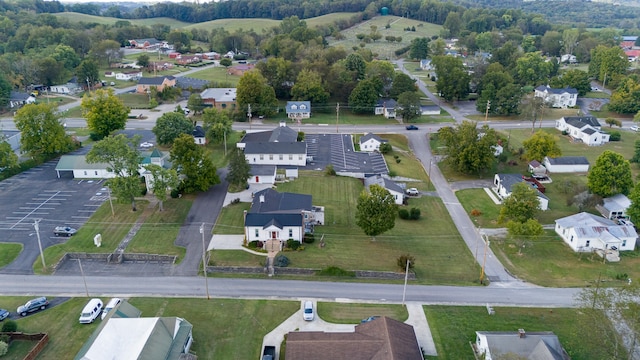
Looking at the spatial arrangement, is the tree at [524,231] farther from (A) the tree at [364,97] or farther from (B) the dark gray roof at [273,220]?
(A) the tree at [364,97]

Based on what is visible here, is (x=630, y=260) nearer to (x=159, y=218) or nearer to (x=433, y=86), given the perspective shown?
(x=159, y=218)

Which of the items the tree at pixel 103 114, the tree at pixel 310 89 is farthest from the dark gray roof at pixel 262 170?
the tree at pixel 310 89

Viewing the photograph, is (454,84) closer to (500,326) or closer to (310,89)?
(310,89)

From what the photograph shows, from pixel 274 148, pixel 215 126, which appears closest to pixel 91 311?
pixel 274 148

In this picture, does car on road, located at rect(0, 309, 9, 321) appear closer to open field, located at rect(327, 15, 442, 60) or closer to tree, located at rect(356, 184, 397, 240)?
tree, located at rect(356, 184, 397, 240)

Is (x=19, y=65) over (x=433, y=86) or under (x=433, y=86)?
over

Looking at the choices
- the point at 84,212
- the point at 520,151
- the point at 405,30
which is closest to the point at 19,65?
the point at 84,212
